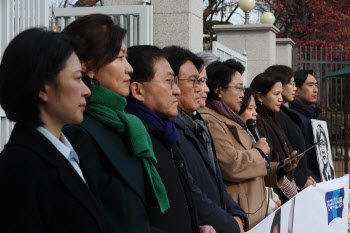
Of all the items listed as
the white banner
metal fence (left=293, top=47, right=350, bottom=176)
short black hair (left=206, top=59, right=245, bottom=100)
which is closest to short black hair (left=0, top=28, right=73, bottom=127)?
the white banner

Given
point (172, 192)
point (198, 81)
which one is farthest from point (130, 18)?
point (172, 192)

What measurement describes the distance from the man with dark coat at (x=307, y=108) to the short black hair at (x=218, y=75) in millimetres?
2282

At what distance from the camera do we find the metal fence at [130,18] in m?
6.96

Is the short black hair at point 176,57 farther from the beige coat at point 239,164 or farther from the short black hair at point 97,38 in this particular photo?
the short black hair at point 97,38

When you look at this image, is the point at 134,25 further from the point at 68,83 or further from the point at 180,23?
the point at 68,83

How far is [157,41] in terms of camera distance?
764cm

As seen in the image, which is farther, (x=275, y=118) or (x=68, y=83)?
(x=275, y=118)

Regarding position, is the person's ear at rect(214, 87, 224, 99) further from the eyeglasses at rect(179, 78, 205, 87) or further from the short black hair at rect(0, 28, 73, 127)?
the short black hair at rect(0, 28, 73, 127)

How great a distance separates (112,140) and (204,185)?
138cm

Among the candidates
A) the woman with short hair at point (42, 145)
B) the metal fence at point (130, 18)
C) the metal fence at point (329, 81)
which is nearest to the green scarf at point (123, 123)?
the woman with short hair at point (42, 145)

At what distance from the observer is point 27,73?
237cm

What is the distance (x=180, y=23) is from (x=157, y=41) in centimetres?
34

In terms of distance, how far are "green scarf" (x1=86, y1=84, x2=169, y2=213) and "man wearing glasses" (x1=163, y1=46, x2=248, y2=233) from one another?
89 centimetres

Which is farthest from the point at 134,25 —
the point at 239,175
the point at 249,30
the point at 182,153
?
the point at 249,30
